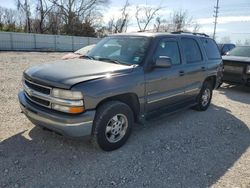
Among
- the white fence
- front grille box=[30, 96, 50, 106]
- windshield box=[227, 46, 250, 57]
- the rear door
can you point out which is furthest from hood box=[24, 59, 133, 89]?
the white fence

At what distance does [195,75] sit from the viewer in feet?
18.1

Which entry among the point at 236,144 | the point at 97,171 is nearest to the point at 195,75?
the point at 236,144

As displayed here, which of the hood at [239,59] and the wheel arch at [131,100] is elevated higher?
the hood at [239,59]

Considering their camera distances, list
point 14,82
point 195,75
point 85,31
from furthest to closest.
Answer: point 85,31 → point 14,82 → point 195,75

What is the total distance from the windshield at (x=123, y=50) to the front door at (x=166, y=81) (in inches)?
10.9

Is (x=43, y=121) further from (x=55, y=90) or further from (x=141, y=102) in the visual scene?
(x=141, y=102)

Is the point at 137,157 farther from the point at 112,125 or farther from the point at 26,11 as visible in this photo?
the point at 26,11

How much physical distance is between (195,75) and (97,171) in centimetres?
324

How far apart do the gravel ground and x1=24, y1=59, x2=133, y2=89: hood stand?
1108 mm

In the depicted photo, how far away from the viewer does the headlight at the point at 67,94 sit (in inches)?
129

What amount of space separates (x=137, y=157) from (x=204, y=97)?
3.21 metres

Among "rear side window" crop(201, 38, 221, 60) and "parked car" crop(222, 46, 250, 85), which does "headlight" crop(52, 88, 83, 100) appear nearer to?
"rear side window" crop(201, 38, 221, 60)

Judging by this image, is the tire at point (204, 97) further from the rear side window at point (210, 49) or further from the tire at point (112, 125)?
the tire at point (112, 125)

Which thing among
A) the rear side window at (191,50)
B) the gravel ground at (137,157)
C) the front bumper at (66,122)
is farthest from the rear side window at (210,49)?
the front bumper at (66,122)
